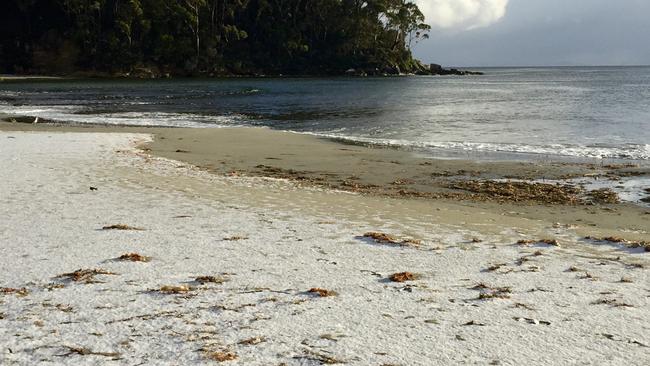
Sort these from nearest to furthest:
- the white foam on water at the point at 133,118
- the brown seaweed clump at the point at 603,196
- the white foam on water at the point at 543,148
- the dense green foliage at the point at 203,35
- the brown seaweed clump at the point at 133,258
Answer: the brown seaweed clump at the point at 133,258, the brown seaweed clump at the point at 603,196, the white foam on water at the point at 543,148, the white foam on water at the point at 133,118, the dense green foliage at the point at 203,35

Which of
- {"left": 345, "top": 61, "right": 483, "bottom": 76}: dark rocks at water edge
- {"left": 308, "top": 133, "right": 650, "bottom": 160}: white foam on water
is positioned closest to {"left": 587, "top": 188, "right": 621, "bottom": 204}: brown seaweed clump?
{"left": 308, "top": 133, "right": 650, "bottom": 160}: white foam on water

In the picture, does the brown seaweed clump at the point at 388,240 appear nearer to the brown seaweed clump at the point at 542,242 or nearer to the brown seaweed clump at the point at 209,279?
the brown seaweed clump at the point at 542,242

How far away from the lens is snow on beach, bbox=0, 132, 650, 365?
15.9 ft

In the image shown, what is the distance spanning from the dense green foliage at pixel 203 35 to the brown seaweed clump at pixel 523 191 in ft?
384

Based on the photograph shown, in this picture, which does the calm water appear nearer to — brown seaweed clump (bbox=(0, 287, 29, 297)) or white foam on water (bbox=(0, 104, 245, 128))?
white foam on water (bbox=(0, 104, 245, 128))

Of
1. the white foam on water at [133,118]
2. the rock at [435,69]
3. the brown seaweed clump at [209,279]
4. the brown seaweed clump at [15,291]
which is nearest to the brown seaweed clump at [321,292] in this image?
the brown seaweed clump at [209,279]

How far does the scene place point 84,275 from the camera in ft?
21.5

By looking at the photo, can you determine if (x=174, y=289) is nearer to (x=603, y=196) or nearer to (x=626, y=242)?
(x=626, y=242)

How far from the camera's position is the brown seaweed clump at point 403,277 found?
6.72 meters

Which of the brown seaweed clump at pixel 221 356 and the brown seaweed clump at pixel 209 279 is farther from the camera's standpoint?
the brown seaweed clump at pixel 209 279

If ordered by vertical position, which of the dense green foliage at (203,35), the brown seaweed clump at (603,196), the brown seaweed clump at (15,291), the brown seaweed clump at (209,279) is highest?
the dense green foliage at (203,35)

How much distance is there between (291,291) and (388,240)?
2.60 m

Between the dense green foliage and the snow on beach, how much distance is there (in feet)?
395

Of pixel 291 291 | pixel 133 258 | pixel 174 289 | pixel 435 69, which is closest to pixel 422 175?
pixel 133 258
